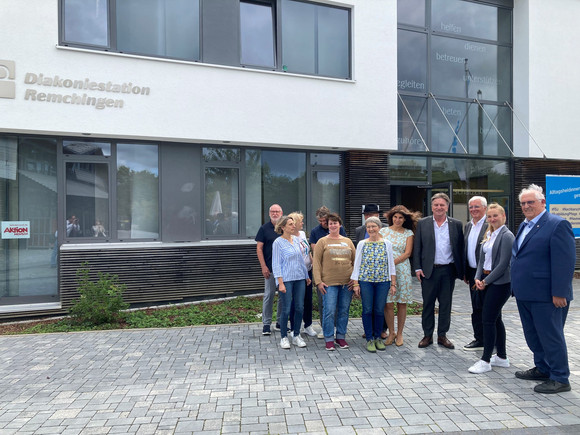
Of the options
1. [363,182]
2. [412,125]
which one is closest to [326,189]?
[363,182]

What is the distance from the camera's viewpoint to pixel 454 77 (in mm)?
12586

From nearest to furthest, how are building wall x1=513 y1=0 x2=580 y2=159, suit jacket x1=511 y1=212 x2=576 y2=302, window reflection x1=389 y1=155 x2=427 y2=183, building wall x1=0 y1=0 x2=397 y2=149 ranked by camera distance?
1. suit jacket x1=511 y1=212 x2=576 y2=302
2. building wall x1=0 y1=0 x2=397 y2=149
3. window reflection x1=389 y1=155 x2=427 y2=183
4. building wall x1=513 y1=0 x2=580 y2=159

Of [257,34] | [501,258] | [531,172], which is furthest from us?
[531,172]

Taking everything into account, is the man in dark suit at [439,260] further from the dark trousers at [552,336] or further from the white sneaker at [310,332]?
the white sneaker at [310,332]

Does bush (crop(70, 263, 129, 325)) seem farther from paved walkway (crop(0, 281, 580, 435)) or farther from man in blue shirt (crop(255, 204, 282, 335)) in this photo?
man in blue shirt (crop(255, 204, 282, 335))

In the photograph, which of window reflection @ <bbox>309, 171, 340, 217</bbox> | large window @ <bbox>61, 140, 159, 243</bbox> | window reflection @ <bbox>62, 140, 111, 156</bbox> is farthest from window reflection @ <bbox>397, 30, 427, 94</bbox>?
window reflection @ <bbox>62, 140, 111, 156</bbox>

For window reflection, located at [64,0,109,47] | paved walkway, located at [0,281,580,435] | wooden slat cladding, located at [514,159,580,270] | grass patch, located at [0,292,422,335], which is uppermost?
window reflection, located at [64,0,109,47]

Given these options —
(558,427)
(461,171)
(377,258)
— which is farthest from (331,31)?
(558,427)

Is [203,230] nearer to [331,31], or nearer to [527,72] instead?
[331,31]

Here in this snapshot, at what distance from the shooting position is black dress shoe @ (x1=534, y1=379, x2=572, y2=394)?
4438mm

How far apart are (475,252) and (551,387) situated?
1802 mm

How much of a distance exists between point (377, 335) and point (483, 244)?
6.07ft

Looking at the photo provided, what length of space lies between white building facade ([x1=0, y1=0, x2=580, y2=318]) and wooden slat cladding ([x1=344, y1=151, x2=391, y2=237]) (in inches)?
1.4

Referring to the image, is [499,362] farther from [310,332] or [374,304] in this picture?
[310,332]
